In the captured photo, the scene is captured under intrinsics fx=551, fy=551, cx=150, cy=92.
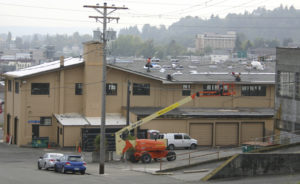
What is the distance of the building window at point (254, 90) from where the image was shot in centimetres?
6344

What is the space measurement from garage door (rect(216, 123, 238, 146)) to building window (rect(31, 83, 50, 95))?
60.4 feet

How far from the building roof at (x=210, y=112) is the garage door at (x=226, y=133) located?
114cm

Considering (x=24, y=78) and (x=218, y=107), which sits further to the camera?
(x=218, y=107)

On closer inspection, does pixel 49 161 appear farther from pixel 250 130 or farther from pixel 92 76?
pixel 250 130

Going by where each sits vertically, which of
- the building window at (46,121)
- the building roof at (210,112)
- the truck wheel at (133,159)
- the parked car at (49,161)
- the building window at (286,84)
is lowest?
the truck wheel at (133,159)

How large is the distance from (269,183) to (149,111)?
102 feet

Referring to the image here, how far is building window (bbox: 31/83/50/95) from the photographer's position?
57938 mm

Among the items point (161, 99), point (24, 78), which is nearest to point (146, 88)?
point (161, 99)

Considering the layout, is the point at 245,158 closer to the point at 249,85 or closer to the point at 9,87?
the point at 249,85

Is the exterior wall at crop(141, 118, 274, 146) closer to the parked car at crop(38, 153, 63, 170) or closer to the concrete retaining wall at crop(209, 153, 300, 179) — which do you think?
the parked car at crop(38, 153, 63, 170)

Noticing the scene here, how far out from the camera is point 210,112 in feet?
196

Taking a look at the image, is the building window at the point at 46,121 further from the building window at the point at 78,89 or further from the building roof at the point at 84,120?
the building window at the point at 78,89

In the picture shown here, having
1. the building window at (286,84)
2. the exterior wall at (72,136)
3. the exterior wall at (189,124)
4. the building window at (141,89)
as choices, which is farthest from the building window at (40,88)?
the building window at (286,84)

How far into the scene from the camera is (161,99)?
61.6m
